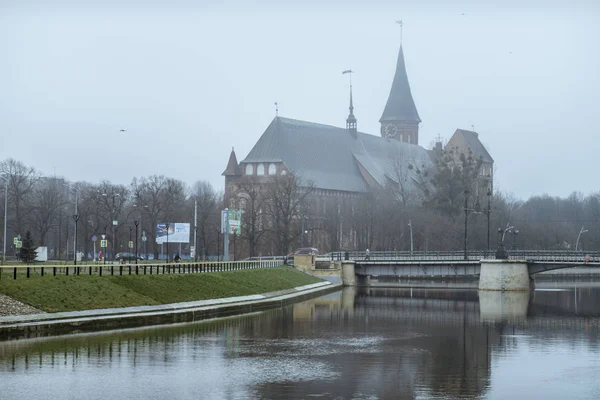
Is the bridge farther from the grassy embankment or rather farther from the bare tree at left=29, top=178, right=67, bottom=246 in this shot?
the bare tree at left=29, top=178, right=67, bottom=246

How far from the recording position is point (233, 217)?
9269cm

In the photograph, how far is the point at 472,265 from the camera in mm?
87000

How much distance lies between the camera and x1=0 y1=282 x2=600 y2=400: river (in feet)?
75.2

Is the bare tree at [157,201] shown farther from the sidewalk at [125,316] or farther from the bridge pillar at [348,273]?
the sidewalk at [125,316]

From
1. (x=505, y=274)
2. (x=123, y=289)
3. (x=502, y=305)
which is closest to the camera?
(x=123, y=289)

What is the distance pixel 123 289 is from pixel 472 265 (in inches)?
1860

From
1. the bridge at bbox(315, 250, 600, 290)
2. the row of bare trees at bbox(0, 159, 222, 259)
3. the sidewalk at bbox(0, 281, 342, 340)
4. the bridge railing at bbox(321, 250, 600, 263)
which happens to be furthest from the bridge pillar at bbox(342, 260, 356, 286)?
the sidewalk at bbox(0, 281, 342, 340)

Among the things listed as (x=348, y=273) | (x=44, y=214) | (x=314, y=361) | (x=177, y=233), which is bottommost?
(x=314, y=361)

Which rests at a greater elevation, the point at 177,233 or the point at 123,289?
the point at 177,233

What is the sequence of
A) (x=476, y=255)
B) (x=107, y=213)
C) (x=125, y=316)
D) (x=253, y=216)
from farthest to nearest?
(x=107, y=213) < (x=253, y=216) < (x=476, y=255) < (x=125, y=316)

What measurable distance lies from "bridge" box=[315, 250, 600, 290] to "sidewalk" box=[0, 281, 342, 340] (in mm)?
29721

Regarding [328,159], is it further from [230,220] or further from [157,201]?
[230,220]

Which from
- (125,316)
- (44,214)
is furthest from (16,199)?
(125,316)

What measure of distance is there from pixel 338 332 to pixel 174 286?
13.7 m
